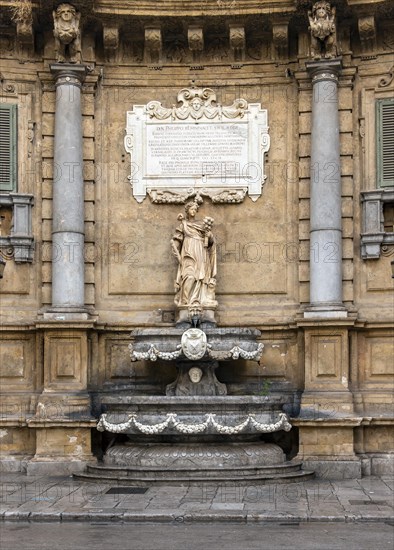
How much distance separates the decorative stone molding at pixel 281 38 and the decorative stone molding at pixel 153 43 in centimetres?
199

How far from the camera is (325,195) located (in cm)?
1756

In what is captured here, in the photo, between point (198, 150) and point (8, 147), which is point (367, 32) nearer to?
point (198, 150)

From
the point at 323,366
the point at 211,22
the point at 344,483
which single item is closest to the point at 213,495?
the point at 344,483

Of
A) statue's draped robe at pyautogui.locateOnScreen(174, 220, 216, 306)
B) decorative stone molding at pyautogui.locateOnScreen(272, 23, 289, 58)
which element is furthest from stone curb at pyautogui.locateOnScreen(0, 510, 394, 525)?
decorative stone molding at pyautogui.locateOnScreen(272, 23, 289, 58)

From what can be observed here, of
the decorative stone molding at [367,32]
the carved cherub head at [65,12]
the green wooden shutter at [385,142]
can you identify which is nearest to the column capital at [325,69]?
the decorative stone molding at [367,32]

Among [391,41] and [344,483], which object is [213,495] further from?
[391,41]

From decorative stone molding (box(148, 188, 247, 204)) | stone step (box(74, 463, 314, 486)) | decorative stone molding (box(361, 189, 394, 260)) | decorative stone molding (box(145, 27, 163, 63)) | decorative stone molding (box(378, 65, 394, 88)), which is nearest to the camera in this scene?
stone step (box(74, 463, 314, 486))

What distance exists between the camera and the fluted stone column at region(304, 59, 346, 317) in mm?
17406

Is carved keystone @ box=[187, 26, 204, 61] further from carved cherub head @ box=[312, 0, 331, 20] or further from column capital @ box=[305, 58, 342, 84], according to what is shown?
carved cherub head @ box=[312, 0, 331, 20]

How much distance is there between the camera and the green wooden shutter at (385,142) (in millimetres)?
17812

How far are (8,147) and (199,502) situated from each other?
7.60m

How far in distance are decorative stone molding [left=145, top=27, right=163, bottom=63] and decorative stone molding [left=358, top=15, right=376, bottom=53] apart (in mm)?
3439

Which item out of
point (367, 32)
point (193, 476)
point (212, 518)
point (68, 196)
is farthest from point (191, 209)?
point (212, 518)

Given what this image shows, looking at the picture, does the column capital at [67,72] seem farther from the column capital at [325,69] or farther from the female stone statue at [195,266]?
the column capital at [325,69]
